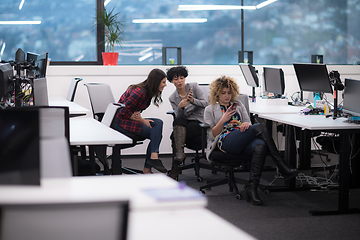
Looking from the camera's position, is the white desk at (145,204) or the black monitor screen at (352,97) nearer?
the white desk at (145,204)

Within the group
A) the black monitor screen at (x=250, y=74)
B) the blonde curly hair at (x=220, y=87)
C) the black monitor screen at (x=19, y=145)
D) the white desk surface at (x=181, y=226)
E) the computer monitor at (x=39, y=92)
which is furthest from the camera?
the black monitor screen at (x=250, y=74)

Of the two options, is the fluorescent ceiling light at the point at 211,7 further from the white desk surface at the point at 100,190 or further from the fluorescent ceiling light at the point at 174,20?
the white desk surface at the point at 100,190

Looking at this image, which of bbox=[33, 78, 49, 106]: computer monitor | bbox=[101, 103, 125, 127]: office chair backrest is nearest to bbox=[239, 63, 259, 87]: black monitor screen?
bbox=[101, 103, 125, 127]: office chair backrest

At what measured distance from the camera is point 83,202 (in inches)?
24.2

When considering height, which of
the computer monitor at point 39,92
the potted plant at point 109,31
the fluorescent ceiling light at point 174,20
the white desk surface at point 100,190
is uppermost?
the fluorescent ceiling light at point 174,20

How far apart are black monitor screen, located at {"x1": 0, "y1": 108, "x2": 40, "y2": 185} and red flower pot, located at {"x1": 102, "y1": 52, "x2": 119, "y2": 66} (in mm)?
4270

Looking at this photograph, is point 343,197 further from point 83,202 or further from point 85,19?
point 85,19

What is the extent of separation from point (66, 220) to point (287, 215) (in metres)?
2.65

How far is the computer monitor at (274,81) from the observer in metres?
4.47

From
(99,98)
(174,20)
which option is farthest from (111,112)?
(174,20)

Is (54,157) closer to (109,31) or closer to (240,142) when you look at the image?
(240,142)

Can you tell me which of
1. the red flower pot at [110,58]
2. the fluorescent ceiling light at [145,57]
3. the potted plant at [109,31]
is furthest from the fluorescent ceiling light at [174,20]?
the red flower pot at [110,58]

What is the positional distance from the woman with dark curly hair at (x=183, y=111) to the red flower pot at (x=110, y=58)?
1.43m

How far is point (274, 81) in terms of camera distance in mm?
4648
